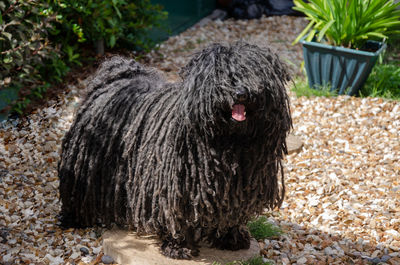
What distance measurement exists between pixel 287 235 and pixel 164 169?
109 cm

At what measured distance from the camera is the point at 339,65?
15.7 ft

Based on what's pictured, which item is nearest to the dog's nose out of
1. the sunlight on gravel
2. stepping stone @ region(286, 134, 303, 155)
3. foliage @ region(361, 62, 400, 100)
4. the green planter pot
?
the sunlight on gravel

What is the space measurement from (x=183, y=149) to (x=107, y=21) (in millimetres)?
2718

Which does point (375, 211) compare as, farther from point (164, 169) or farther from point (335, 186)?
point (164, 169)

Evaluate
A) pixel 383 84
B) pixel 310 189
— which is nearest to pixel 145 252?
pixel 310 189

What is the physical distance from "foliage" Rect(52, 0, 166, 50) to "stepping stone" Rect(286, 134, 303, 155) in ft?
6.11

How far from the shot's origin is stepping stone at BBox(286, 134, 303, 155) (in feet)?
13.4

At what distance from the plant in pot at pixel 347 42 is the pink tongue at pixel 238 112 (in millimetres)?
2782

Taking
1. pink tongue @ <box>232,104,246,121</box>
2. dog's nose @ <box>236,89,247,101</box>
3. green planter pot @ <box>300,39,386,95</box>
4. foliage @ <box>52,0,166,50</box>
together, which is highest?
foliage @ <box>52,0,166,50</box>

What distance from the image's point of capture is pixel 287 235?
315 centimetres

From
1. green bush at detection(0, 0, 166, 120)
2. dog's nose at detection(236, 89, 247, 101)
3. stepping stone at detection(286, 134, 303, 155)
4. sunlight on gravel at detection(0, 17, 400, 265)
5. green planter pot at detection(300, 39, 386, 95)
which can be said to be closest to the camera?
dog's nose at detection(236, 89, 247, 101)

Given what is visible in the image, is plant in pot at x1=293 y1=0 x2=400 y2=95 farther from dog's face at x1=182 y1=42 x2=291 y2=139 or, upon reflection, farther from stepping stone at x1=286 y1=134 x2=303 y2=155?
dog's face at x1=182 y1=42 x2=291 y2=139

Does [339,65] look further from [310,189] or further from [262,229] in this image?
[262,229]

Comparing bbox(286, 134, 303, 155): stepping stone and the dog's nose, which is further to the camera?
bbox(286, 134, 303, 155): stepping stone
